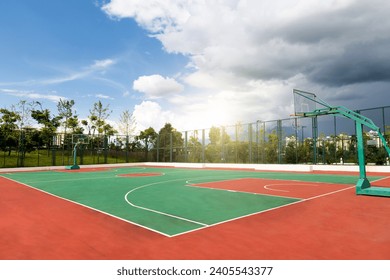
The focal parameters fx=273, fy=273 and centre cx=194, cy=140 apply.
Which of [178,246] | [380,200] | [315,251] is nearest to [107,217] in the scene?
[178,246]

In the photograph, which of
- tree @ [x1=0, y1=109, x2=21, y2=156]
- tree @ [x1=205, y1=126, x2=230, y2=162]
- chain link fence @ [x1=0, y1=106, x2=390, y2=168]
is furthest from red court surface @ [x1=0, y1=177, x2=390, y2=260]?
tree @ [x1=0, y1=109, x2=21, y2=156]

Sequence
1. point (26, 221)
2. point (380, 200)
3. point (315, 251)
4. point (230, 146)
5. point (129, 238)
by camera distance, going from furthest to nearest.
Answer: point (230, 146) < point (380, 200) < point (26, 221) < point (129, 238) < point (315, 251)

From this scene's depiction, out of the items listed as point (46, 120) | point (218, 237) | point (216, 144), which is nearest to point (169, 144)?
point (216, 144)

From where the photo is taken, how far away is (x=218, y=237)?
5.38m

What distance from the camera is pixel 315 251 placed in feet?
15.1

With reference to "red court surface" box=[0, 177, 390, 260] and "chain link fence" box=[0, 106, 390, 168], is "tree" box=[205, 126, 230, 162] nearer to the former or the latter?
"chain link fence" box=[0, 106, 390, 168]

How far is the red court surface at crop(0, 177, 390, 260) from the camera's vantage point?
179 inches

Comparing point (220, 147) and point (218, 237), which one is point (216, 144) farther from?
point (218, 237)

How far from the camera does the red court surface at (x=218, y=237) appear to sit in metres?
4.54

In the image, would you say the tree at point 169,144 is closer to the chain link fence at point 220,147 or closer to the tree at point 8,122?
the chain link fence at point 220,147

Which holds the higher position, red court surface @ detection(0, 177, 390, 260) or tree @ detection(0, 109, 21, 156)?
tree @ detection(0, 109, 21, 156)

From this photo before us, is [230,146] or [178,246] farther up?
[230,146]
